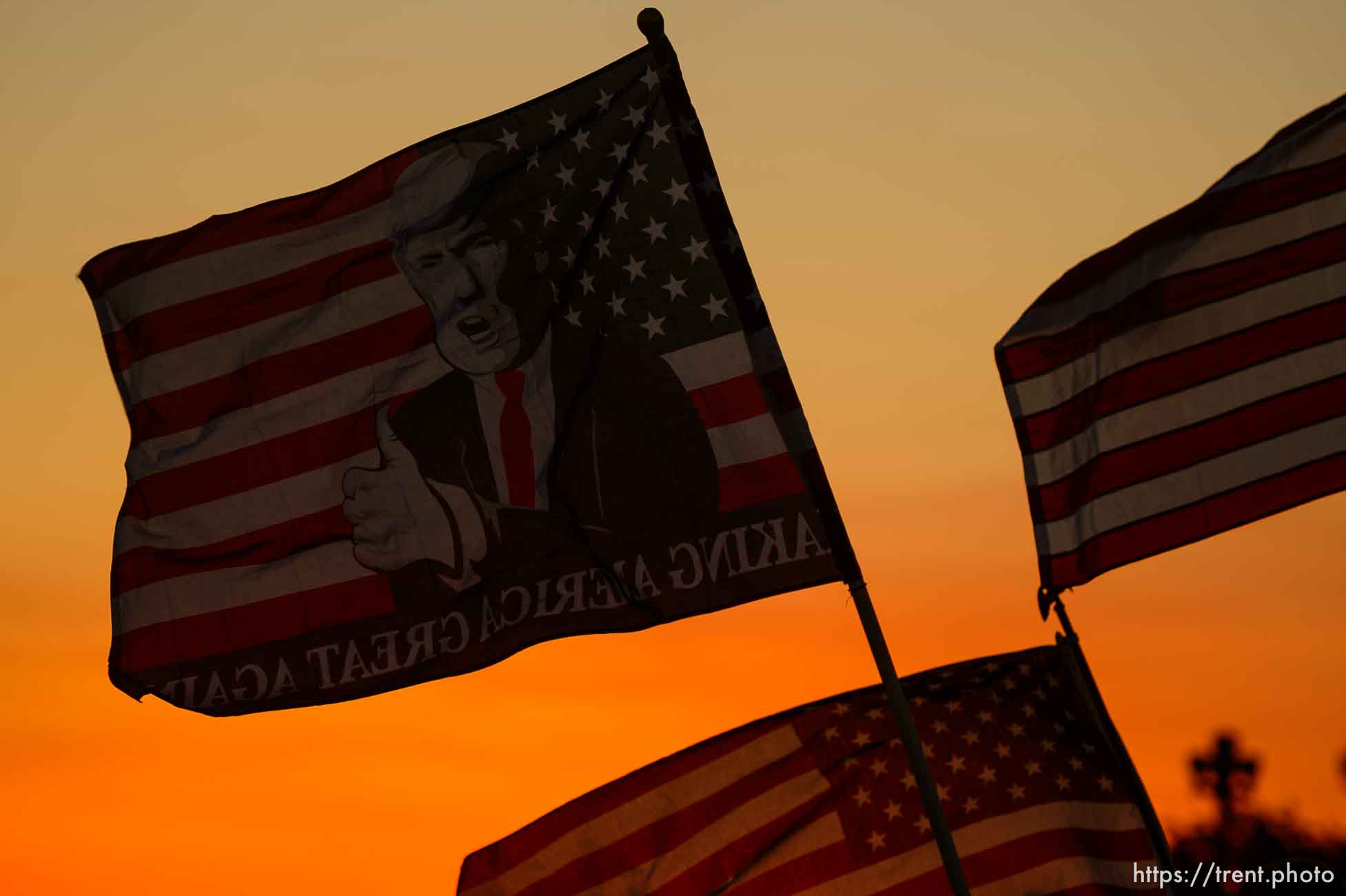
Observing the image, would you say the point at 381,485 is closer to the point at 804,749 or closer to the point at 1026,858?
the point at 804,749

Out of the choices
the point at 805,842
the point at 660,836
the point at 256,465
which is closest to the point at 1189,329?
the point at 805,842

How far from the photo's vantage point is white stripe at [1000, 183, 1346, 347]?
1174 cm

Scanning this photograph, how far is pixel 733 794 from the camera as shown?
13.2 metres

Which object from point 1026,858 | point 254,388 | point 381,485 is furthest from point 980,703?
point 254,388

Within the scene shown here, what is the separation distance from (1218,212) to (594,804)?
5.99 m

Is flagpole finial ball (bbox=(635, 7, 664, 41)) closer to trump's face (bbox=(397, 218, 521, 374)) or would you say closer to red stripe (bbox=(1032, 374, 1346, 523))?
trump's face (bbox=(397, 218, 521, 374))

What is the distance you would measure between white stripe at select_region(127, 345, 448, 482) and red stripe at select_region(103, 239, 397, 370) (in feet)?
1.70

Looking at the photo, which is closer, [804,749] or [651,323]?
[651,323]

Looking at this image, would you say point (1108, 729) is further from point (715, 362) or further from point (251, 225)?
point (251, 225)

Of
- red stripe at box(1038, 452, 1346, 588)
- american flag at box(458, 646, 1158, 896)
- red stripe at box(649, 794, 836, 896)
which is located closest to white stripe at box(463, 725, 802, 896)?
american flag at box(458, 646, 1158, 896)

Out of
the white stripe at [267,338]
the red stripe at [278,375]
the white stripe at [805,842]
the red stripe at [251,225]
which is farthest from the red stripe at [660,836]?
the red stripe at [251,225]

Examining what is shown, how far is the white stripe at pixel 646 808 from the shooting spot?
13219 millimetres

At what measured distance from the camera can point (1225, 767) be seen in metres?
59.2

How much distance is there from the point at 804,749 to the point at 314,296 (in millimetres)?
4683
